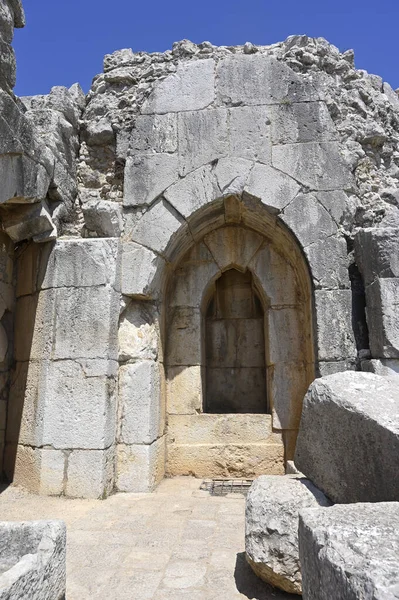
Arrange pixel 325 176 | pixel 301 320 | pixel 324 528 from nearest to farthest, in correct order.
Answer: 1. pixel 324 528
2. pixel 325 176
3. pixel 301 320

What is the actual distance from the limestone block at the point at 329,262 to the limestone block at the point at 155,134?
2.05 m

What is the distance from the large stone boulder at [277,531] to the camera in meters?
2.32

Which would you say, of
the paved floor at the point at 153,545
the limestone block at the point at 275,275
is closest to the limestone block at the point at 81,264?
the limestone block at the point at 275,275

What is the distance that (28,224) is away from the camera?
15.2 ft

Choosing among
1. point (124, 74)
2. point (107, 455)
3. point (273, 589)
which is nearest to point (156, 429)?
point (107, 455)

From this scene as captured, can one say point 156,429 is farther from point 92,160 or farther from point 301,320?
point 92,160

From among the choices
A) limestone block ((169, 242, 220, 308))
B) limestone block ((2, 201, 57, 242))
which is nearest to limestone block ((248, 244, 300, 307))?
limestone block ((169, 242, 220, 308))

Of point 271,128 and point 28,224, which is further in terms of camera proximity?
point 271,128

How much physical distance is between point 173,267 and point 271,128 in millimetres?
2045

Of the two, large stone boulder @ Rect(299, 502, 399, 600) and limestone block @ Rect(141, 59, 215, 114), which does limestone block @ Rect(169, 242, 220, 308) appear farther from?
large stone boulder @ Rect(299, 502, 399, 600)

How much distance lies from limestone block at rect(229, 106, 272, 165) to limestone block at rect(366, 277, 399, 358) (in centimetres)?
192

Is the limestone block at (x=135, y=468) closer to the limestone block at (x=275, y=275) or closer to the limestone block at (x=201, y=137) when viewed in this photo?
the limestone block at (x=275, y=275)

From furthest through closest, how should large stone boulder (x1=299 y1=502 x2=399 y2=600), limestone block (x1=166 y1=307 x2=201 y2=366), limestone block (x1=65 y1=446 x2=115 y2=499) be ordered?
limestone block (x1=166 y1=307 x2=201 y2=366)
limestone block (x1=65 y1=446 x2=115 y2=499)
large stone boulder (x1=299 y1=502 x2=399 y2=600)

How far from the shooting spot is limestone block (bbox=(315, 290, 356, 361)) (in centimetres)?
455
